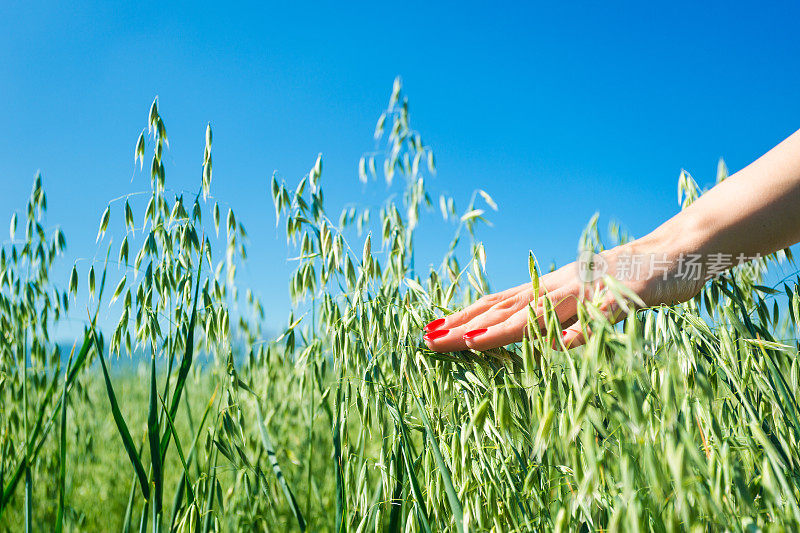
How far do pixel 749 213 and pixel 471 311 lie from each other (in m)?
0.65

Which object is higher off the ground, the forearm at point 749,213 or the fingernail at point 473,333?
the forearm at point 749,213

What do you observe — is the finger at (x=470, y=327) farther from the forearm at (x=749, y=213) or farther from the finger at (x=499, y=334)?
the forearm at (x=749, y=213)

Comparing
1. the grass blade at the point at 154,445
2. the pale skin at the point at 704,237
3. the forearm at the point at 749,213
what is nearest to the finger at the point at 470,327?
the pale skin at the point at 704,237

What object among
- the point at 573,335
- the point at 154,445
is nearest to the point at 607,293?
the point at 573,335

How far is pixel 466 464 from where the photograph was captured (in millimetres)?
1057

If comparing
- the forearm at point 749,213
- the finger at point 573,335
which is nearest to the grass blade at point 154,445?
the finger at point 573,335

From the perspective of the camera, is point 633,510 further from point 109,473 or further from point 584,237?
point 109,473

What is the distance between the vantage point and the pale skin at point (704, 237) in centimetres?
113

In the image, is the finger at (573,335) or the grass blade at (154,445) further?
the finger at (573,335)

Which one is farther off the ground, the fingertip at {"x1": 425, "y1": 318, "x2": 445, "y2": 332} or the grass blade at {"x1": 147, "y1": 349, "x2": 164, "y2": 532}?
the fingertip at {"x1": 425, "y1": 318, "x2": 445, "y2": 332}

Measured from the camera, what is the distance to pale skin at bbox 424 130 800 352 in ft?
3.72

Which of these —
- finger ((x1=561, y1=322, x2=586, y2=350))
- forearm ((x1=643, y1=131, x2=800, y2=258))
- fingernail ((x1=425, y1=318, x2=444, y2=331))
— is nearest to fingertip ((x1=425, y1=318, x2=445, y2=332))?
fingernail ((x1=425, y1=318, x2=444, y2=331))

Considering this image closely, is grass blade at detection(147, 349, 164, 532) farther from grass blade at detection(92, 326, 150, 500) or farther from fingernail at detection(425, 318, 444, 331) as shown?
fingernail at detection(425, 318, 444, 331)

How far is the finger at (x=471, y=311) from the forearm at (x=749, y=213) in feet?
1.10
